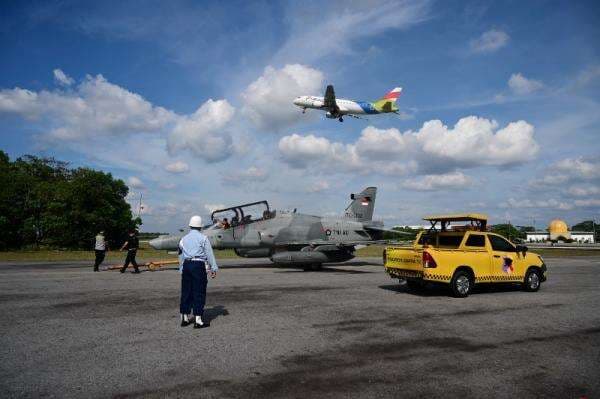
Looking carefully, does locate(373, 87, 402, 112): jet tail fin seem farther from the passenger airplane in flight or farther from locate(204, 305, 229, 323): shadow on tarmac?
locate(204, 305, 229, 323): shadow on tarmac

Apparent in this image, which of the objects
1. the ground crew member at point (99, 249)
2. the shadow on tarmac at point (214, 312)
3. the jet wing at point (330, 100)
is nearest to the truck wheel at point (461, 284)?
the shadow on tarmac at point (214, 312)

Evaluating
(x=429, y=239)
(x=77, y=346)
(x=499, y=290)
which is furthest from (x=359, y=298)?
(x=77, y=346)

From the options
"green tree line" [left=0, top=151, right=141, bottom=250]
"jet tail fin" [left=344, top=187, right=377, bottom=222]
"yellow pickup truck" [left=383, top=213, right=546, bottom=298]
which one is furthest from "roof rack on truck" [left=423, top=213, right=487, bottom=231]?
"green tree line" [left=0, top=151, right=141, bottom=250]

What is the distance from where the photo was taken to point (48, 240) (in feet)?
159

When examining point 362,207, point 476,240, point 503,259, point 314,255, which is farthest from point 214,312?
point 362,207

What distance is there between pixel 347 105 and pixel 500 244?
35.6 m

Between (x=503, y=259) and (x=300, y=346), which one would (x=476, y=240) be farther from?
(x=300, y=346)

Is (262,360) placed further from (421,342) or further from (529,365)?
(529,365)

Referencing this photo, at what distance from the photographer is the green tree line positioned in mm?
46375

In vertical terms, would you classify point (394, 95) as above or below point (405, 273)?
above

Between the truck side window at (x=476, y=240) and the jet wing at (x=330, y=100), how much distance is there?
30.4m

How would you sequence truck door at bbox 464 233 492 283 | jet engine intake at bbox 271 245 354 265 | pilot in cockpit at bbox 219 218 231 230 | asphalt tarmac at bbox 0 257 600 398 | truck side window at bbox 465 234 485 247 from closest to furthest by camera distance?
asphalt tarmac at bbox 0 257 600 398 → truck door at bbox 464 233 492 283 → truck side window at bbox 465 234 485 247 → jet engine intake at bbox 271 245 354 265 → pilot in cockpit at bbox 219 218 231 230

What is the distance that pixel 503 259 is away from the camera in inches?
448

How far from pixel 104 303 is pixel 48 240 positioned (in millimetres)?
48014
